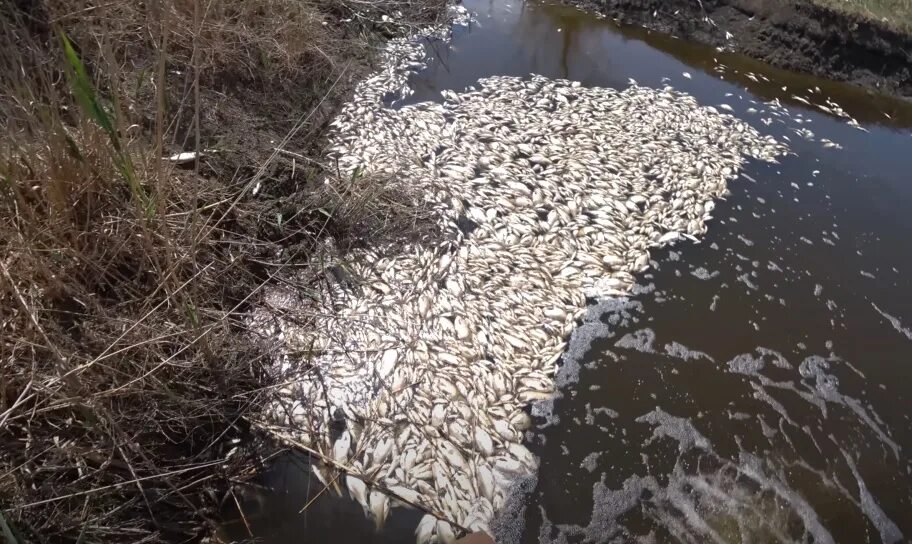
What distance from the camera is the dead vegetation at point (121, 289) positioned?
2.27 meters

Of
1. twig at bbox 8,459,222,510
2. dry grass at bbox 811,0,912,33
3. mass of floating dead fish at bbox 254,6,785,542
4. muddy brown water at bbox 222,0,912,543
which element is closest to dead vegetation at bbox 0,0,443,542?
twig at bbox 8,459,222,510

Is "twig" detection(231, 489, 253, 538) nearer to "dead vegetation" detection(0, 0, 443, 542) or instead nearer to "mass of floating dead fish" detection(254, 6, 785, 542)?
"dead vegetation" detection(0, 0, 443, 542)

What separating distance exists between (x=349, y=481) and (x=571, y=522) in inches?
39.9

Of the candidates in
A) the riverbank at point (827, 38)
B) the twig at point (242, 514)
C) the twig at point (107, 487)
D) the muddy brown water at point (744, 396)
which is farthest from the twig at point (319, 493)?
the riverbank at point (827, 38)

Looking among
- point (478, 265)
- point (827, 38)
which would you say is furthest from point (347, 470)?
point (827, 38)

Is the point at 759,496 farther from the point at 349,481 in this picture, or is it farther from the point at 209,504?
the point at 209,504

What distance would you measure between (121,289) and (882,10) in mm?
7907

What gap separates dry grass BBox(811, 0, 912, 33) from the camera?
6.57 m

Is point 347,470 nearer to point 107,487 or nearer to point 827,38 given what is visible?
point 107,487

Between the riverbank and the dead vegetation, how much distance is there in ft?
17.6

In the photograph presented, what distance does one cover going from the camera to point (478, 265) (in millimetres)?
3809

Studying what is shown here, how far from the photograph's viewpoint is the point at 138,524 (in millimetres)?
2336

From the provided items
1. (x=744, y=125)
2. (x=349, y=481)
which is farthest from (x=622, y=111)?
(x=349, y=481)

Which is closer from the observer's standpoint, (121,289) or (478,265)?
(121,289)
